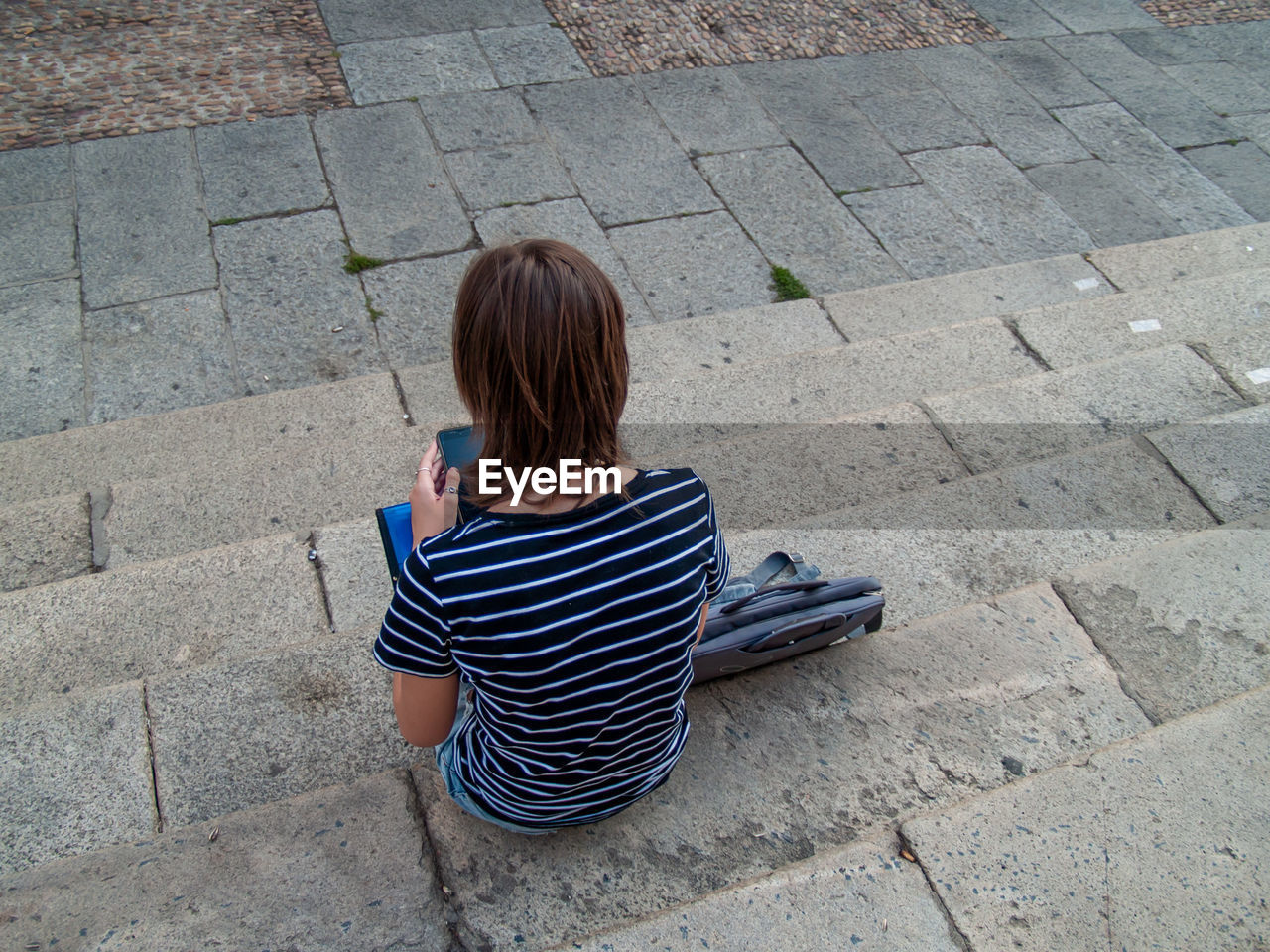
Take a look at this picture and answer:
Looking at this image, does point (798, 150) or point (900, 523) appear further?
point (798, 150)

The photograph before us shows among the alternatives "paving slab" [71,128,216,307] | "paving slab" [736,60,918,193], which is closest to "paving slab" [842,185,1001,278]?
"paving slab" [736,60,918,193]

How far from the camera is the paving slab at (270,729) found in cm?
196

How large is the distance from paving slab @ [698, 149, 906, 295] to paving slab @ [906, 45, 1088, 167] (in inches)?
50.7

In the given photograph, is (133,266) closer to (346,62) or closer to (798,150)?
(346,62)

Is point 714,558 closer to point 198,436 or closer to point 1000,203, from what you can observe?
point 198,436

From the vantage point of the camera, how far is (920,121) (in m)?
5.32

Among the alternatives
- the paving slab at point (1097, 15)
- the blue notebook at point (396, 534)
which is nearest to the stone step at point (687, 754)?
the blue notebook at point (396, 534)

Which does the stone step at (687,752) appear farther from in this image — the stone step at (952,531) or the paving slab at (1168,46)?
the paving slab at (1168,46)

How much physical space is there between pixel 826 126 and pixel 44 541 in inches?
174

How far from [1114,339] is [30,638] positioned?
3979 mm

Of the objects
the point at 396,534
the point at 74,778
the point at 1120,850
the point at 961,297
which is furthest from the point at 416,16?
the point at 1120,850

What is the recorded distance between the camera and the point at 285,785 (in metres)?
1.97

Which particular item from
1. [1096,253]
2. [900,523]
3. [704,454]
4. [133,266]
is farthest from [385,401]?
[1096,253]

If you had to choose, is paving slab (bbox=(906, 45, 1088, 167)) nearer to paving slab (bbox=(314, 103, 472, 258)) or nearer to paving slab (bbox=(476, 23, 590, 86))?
paving slab (bbox=(476, 23, 590, 86))
